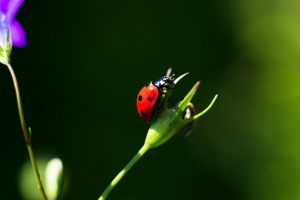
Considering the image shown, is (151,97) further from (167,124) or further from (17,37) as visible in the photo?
(17,37)

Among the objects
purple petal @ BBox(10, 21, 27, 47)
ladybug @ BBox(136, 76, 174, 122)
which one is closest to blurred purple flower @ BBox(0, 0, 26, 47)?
purple petal @ BBox(10, 21, 27, 47)

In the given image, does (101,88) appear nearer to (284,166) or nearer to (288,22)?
(284,166)

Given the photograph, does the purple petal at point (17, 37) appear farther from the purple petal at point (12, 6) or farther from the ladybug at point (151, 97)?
the ladybug at point (151, 97)

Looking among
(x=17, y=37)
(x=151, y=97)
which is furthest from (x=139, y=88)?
(x=17, y=37)

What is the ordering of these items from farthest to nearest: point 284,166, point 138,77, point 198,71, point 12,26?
point 198,71, point 138,77, point 284,166, point 12,26

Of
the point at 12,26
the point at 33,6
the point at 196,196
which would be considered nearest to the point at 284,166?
the point at 196,196

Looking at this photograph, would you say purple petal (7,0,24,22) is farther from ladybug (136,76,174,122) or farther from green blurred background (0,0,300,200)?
green blurred background (0,0,300,200)
